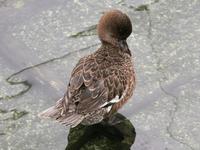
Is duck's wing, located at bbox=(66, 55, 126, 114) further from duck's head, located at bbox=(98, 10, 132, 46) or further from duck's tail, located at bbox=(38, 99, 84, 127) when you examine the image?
duck's head, located at bbox=(98, 10, 132, 46)

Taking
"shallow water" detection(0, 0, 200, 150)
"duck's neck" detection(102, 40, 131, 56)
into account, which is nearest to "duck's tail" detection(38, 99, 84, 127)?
"shallow water" detection(0, 0, 200, 150)

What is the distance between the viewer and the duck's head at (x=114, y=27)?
471 centimetres

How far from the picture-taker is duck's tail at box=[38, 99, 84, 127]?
439 centimetres

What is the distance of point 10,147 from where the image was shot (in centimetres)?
448

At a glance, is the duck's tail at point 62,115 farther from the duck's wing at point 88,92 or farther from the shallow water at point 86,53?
the shallow water at point 86,53

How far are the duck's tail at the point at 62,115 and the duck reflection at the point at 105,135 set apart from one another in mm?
228

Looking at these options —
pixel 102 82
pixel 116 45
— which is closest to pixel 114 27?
pixel 116 45

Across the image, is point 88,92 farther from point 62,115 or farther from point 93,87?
point 62,115

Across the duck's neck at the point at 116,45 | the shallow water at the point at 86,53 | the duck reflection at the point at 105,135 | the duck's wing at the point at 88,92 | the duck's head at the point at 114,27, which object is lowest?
the duck reflection at the point at 105,135

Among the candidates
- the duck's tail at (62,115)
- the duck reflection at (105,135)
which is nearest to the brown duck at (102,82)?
the duck's tail at (62,115)

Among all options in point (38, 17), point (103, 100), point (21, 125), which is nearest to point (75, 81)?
point (103, 100)

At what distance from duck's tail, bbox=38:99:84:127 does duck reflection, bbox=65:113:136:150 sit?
23cm

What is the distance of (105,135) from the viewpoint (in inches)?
184

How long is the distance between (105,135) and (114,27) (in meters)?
0.81
